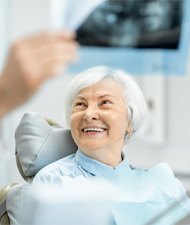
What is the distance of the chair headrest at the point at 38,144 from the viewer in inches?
48.2

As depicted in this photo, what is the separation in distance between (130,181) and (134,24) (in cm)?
109

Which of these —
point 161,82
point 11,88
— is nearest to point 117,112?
point 11,88

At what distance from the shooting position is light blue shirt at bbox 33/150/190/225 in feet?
3.38

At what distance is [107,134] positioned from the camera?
3.72 ft

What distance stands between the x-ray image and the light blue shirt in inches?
37.5

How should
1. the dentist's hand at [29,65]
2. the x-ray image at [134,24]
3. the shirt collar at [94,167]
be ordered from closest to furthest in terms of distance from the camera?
1. the dentist's hand at [29,65]
2. the shirt collar at [94,167]
3. the x-ray image at [134,24]

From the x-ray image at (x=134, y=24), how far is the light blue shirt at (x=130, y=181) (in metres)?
0.95

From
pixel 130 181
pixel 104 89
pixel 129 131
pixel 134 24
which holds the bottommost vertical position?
pixel 130 181

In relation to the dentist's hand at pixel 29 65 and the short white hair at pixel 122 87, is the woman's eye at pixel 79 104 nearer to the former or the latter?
the short white hair at pixel 122 87

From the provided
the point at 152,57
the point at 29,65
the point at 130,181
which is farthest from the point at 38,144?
the point at 152,57

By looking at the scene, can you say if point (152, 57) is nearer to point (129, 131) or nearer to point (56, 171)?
point (129, 131)

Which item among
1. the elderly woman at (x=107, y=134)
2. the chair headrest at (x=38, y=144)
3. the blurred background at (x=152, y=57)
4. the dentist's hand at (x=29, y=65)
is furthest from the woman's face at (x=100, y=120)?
the blurred background at (x=152, y=57)

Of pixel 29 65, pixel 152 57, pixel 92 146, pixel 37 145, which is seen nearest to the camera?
pixel 29 65

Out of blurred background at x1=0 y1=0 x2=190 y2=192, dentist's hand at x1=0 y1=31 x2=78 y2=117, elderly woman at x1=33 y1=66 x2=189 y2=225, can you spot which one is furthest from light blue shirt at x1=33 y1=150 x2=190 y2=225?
Result: blurred background at x1=0 y1=0 x2=190 y2=192
